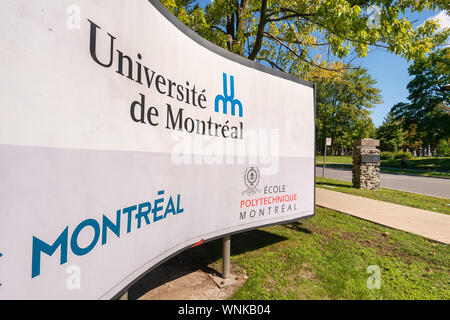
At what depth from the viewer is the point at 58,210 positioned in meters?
1.24

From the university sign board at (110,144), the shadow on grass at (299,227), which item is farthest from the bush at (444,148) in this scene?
the university sign board at (110,144)

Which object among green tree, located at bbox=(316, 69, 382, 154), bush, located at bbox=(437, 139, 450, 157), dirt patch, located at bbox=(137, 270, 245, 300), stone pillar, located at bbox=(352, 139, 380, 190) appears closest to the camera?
dirt patch, located at bbox=(137, 270, 245, 300)

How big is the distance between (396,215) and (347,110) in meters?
38.3

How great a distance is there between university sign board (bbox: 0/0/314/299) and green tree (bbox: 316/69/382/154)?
131ft

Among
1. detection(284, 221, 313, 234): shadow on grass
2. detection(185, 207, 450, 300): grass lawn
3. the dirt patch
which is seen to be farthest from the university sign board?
detection(284, 221, 313, 234): shadow on grass

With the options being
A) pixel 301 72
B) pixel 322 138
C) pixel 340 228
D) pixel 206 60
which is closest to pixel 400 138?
pixel 322 138

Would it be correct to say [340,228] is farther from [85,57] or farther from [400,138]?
[400,138]

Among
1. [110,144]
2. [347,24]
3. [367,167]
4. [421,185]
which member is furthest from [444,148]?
[110,144]

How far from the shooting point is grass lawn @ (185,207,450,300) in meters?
2.87

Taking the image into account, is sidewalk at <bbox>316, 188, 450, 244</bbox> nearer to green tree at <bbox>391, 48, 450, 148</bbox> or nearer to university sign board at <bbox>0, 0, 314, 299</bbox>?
university sign board at <bbox>0, 0, 314, 299</bbox>

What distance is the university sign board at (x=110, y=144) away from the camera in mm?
1082

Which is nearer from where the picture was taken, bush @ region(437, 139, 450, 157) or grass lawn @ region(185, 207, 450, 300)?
grass lawn @ region(185, 207, 450, 300)

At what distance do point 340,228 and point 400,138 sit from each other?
→ 57581mm

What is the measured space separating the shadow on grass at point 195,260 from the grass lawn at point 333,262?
18 mm
